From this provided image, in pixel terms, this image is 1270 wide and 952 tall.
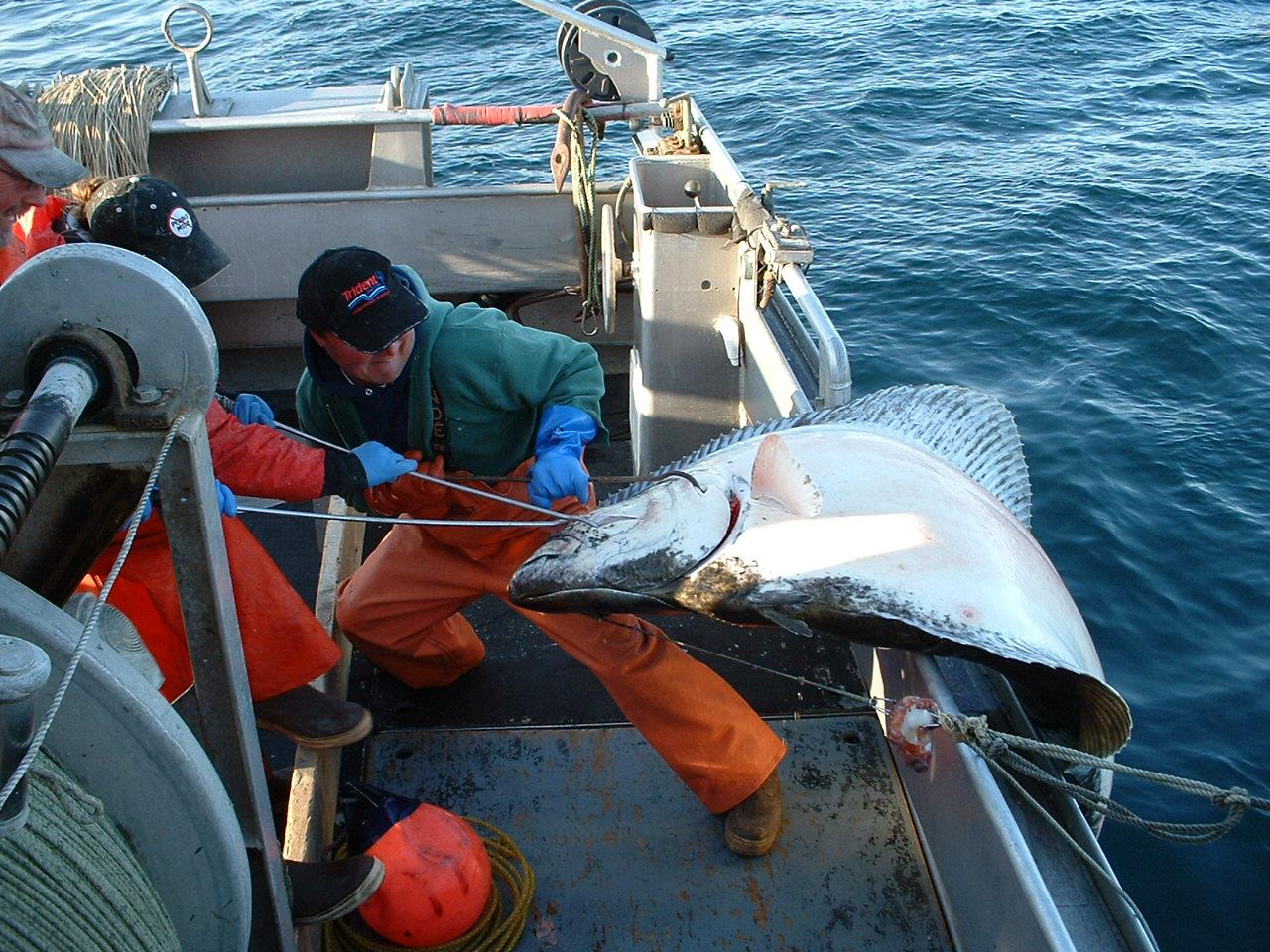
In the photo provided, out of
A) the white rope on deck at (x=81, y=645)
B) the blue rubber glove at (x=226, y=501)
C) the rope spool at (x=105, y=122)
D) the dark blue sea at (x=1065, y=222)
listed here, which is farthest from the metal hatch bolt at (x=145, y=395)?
the rope spool at (x=105, y=122)

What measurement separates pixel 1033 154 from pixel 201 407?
10.6 m

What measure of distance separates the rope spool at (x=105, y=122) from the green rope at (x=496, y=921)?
397 cm

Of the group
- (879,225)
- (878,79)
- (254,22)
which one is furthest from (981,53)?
(254,22)

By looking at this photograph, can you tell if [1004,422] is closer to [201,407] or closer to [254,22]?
[201,407]

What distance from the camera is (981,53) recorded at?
13805 mm

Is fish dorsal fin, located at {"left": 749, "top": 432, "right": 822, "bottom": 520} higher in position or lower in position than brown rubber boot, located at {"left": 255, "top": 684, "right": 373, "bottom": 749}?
higher

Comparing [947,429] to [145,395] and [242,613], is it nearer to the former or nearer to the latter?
[242,613]

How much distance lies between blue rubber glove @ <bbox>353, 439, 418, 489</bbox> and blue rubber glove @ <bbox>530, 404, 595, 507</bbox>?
36 cm

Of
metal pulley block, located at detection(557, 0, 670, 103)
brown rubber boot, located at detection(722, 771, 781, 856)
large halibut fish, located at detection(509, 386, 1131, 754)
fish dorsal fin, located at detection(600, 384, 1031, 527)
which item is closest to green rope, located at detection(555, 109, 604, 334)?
metal pulley block, located at detection(557, 0, 670, 103)

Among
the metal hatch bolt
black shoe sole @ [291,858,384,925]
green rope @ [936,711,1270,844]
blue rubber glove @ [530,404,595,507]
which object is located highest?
the metal hatch bolt

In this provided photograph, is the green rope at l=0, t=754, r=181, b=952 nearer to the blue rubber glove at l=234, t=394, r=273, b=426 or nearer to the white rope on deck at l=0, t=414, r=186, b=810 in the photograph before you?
the white rope on deck at l=0, t=414, r=186, b=810

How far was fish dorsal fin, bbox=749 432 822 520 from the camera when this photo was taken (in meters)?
2.60

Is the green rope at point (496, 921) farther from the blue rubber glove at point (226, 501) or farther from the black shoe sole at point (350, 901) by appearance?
the blue rubber glove at point (226, 501)

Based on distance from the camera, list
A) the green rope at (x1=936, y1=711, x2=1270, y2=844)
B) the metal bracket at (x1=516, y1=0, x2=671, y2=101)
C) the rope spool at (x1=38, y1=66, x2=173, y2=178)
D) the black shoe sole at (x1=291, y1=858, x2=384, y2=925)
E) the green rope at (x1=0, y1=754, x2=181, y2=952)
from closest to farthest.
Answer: the green rope at (x1=0, y1=754, x2=181, y2=952) → the green rope at (x1=936, y1=711, x2=1270, y2=844) → the black shoe sole at (x1=291, y1=858, x2=384, y2=925) → the metal bracket at (x1=516, y1=0, x2=671, y2=101) → the rope spool at (x1=38, y1=66, x2=173, y2=178)
